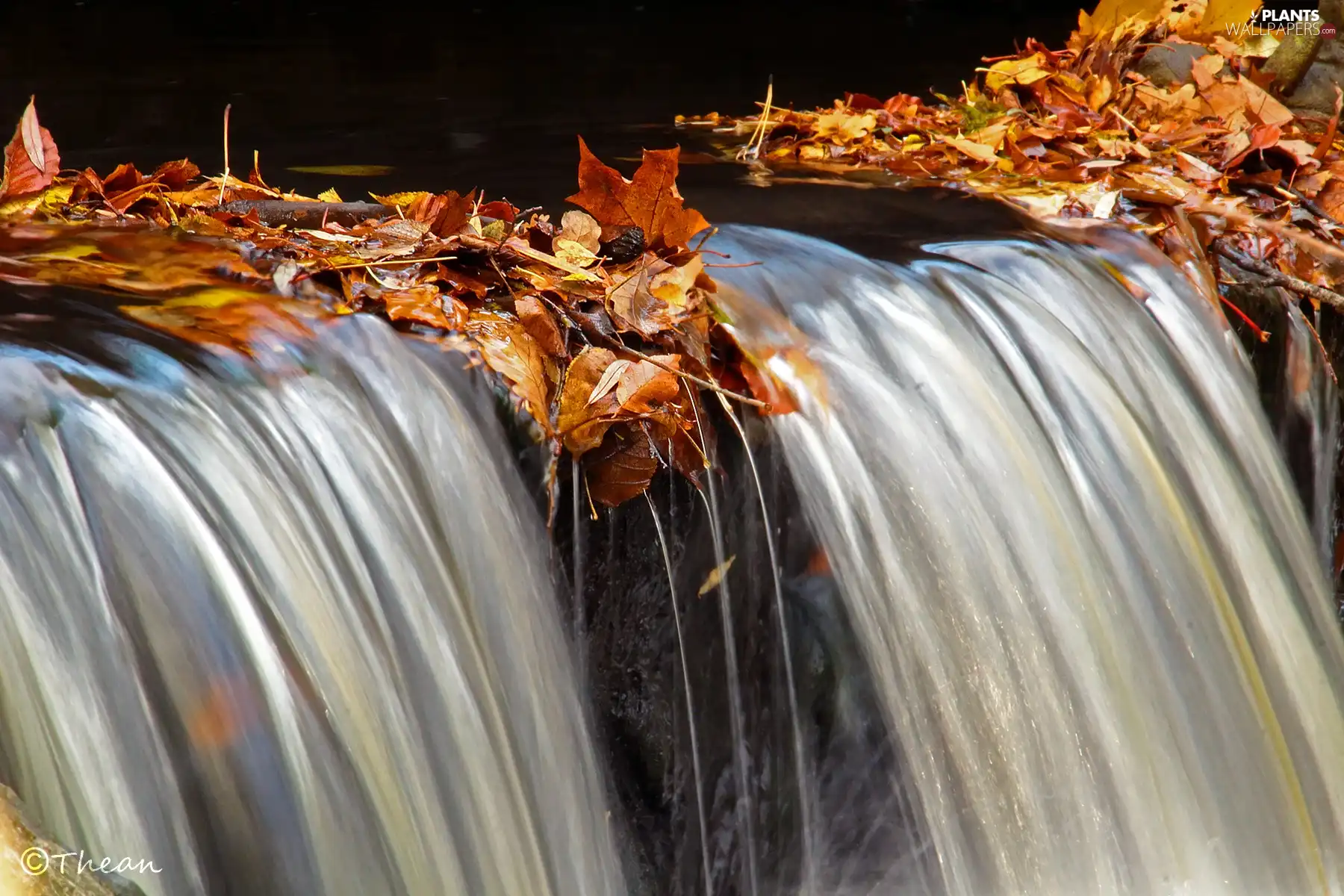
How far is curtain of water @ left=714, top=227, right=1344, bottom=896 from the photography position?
2.31m

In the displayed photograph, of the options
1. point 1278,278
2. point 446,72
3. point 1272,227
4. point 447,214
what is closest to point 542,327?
point 447,214

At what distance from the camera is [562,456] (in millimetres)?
2061

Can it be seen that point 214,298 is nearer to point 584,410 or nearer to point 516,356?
point 516,356

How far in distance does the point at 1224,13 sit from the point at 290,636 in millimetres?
4287

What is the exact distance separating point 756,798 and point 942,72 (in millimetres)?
4851

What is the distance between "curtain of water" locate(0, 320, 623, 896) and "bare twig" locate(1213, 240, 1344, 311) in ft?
6.68

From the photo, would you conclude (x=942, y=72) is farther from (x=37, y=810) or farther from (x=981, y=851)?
(x=37, y=810)

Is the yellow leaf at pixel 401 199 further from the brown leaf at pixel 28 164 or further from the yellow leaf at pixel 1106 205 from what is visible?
the yellow leaf at pixel 1106 205

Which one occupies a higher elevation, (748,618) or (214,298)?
(214,298)

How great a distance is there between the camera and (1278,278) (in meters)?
3.19

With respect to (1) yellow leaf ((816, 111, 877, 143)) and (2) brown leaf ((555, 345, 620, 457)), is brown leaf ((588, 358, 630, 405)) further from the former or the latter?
(1) yellow leaf ((816, 111, 877, 143))

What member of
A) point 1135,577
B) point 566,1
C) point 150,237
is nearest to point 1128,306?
point 1135,577

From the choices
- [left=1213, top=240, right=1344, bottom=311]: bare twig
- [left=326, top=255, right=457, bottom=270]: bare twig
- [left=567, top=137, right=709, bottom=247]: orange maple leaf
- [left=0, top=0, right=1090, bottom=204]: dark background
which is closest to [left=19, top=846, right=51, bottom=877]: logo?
[left=326, top=255, right=457, bottom=270]: bare twig

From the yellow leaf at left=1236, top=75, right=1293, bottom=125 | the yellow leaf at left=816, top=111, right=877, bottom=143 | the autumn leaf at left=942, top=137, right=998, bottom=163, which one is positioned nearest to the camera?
the autumn leaf at left=942, top=137, right=998, bottom=163
